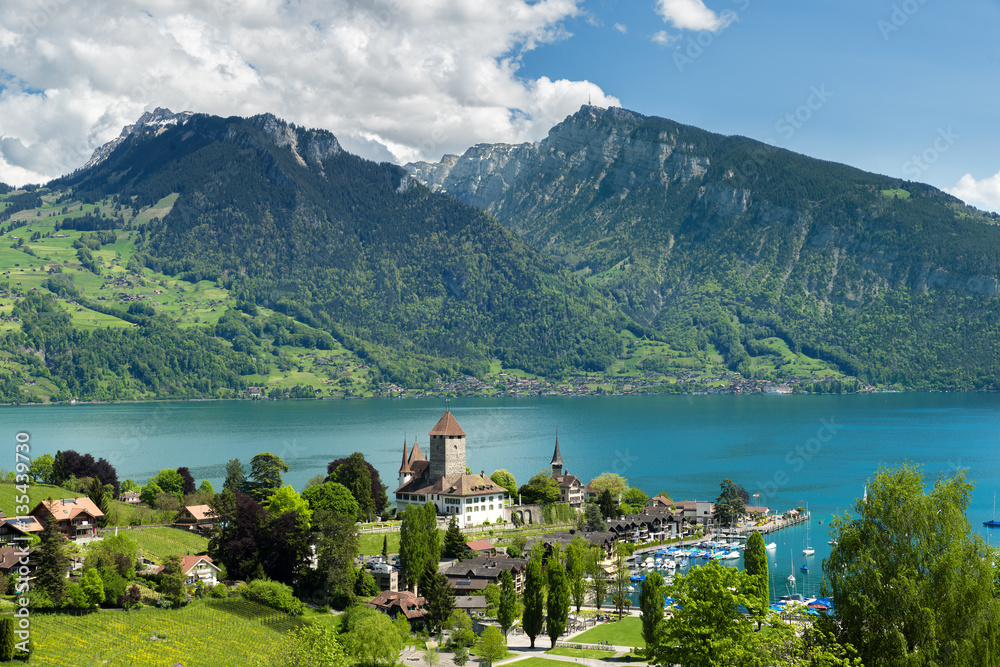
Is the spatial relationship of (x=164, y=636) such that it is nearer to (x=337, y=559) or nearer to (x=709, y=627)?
(x=337, y=559)

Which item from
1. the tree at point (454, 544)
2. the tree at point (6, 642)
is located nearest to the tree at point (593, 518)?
the tree at point (454, 544)

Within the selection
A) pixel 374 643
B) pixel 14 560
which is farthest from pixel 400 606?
pixel 14 560

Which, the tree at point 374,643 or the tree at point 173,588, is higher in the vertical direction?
the tree at point 173,588

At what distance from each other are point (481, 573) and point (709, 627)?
141 ft

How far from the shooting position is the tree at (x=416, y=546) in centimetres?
6538

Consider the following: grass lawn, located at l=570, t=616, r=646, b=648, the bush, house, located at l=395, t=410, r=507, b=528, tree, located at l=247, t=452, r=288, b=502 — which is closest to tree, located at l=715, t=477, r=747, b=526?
house, located at l=395, t=410, r=507, b=528

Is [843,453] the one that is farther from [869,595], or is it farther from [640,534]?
[869,595]

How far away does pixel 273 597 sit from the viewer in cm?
5669

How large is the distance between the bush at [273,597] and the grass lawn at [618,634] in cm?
1783

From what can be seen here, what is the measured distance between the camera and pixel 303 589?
61.2 metres

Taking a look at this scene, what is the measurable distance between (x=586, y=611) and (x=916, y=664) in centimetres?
4186

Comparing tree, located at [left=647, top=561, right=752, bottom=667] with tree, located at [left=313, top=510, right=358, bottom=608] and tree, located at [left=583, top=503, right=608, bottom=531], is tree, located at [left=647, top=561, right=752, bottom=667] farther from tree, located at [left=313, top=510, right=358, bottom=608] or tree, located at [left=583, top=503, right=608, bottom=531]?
tree, located at [left=583, top=503, right=608, bottom=531]

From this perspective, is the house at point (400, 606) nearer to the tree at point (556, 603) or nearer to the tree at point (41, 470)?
the tree at point (556, 603)

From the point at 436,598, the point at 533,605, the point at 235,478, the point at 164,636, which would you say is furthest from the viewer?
the point at 235,478
